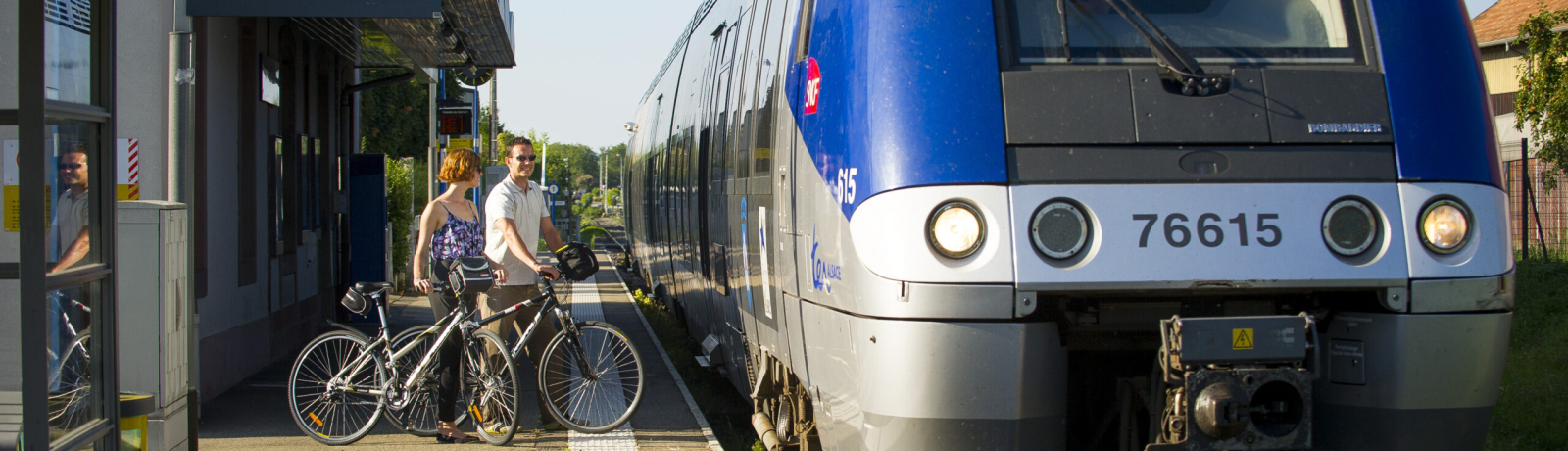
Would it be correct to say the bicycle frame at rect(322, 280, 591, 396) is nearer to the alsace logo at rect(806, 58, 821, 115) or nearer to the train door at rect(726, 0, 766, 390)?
the train door at rect(726, 0, 766, 390)

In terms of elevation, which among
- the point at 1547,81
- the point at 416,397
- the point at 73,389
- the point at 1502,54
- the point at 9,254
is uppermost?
the point at 1502,54

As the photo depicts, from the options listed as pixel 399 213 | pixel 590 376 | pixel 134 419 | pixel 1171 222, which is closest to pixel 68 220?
pixel 134 419

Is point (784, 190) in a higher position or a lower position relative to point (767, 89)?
lower

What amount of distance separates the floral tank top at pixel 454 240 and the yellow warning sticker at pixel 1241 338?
14.3 ft

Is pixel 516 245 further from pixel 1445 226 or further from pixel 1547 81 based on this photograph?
pixel 1547 81

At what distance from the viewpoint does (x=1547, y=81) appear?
12.7 m

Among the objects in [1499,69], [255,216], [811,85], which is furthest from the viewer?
[1499,69]

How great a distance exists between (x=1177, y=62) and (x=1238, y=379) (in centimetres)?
96

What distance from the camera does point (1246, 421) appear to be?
3.52 metres

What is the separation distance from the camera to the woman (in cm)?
652

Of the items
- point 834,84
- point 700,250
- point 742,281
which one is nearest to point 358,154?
point 700,250

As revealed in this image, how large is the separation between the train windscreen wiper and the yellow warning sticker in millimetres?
719

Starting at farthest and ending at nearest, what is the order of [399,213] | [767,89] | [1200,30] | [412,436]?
[399,213] < [412,436] < [767,89] < [1200,30]

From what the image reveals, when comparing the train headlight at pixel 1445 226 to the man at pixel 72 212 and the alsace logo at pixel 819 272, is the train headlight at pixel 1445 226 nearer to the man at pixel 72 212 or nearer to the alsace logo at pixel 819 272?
the alsace logo at pixel 819 272
